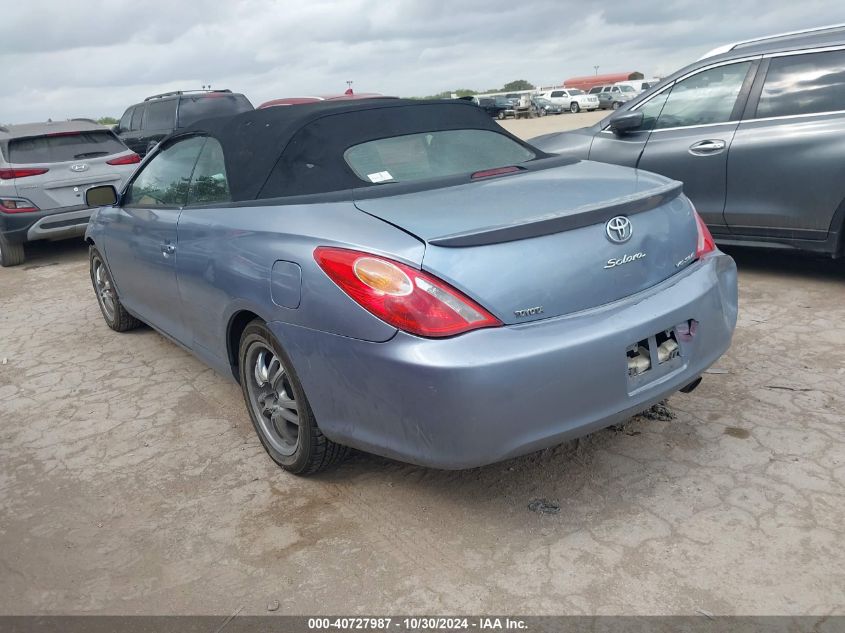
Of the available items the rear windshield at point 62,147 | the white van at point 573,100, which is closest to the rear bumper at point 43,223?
the rear windshield at point 62,147

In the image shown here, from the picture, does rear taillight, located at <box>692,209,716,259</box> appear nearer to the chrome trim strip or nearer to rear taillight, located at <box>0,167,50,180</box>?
the chrome trim strip

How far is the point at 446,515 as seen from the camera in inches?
112

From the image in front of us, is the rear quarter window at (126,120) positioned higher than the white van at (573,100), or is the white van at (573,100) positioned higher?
the rear quarter window at (126,120)

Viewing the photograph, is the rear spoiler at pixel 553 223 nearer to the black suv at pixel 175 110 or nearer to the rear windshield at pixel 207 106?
the black suv at pixel 175 110

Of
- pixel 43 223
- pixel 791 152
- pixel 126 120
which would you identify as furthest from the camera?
pixel 126 120

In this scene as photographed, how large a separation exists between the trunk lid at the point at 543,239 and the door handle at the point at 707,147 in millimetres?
2700

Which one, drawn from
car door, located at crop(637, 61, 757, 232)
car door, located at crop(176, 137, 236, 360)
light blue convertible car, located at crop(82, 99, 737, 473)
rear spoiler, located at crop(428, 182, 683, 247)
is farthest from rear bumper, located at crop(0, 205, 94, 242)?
rear spoiler, located at crop(428, 182, 683, 247)

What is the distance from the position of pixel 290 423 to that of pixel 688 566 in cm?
168

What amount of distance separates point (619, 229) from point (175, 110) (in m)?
11.7

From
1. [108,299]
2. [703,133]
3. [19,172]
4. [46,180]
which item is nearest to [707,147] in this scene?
[703,133]

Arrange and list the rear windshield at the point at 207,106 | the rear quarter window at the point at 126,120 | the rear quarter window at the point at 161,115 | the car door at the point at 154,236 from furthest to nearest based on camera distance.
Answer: the rear quarter window at the point at 126,120 → the rear quarter window at the point at 161,115 → the rear windshield at the point at 207,106 → the car door at the point at 154,236

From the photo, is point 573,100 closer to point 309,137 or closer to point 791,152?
point 791,152

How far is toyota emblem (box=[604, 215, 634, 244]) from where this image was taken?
2662 mm

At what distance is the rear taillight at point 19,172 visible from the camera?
8.06 metres
